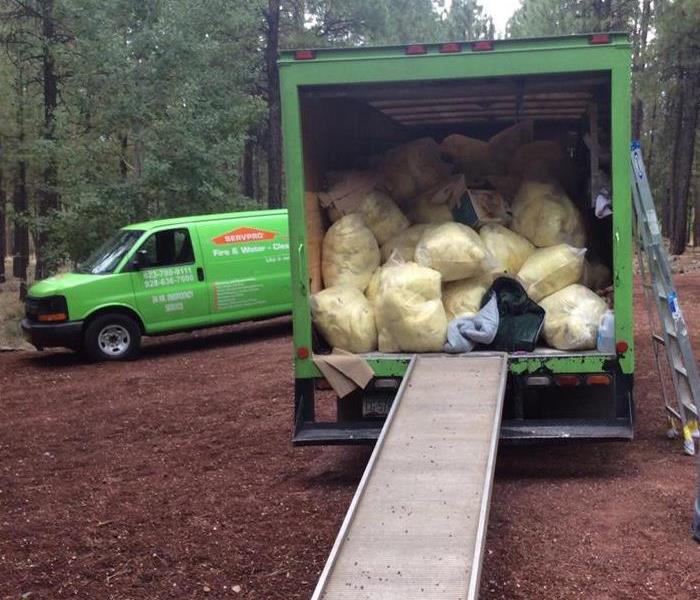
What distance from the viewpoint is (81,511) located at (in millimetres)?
6020

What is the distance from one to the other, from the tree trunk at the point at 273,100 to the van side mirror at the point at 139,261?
1078 centimetres

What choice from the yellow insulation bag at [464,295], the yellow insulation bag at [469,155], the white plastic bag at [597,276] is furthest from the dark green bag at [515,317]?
the yellow insulation bag at [469,155]

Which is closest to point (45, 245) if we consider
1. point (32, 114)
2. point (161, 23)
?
point (161, 23)

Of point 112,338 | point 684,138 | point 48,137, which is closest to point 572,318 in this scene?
point 112,338

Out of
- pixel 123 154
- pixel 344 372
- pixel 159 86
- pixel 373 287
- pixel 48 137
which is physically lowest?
pixel 344 372

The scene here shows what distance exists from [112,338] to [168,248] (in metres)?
1.56

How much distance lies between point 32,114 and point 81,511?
2151 centimetres

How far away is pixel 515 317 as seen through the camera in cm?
648

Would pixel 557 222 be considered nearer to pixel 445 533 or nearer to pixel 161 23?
pixel 445 533

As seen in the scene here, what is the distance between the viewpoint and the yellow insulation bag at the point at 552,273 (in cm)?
664

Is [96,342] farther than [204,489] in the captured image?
Yes

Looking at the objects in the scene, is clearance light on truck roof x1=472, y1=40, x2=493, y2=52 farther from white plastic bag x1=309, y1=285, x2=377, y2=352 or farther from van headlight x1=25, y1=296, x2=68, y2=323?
van headlight x1=25, y1=296, x2=68, y2=323

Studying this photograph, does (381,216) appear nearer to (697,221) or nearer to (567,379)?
(567,379)

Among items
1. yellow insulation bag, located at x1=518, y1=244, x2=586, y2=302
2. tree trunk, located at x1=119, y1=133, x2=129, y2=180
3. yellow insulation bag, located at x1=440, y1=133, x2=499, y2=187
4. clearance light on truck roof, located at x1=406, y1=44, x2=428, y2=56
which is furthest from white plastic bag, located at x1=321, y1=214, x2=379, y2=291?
tree trunk, located at x1=119, y1=133, x2=129, y2=180
